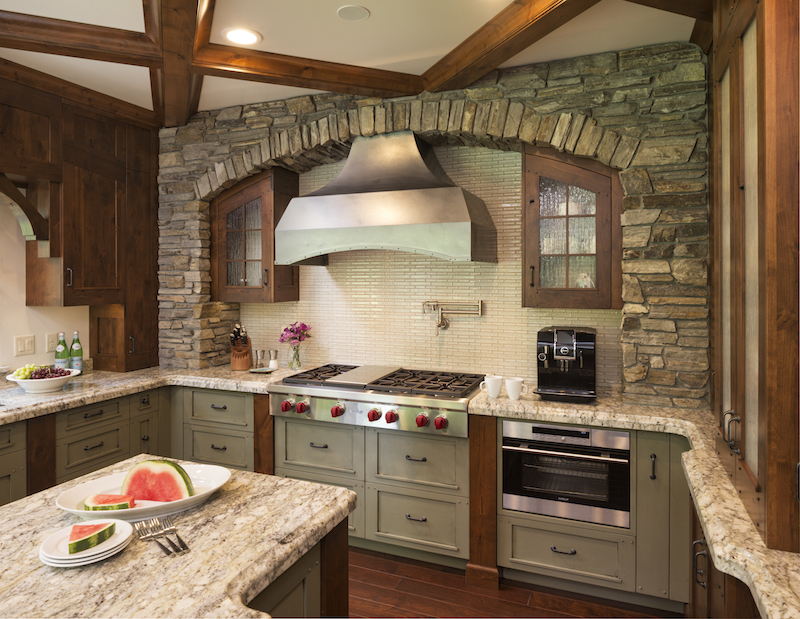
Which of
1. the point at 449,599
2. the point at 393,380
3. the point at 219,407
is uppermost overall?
the point at 393,380

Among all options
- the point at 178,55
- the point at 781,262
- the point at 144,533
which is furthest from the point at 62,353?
the point at 781,262

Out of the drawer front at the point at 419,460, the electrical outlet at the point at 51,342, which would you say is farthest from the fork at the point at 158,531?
the electrical outlet at the point at 51,342

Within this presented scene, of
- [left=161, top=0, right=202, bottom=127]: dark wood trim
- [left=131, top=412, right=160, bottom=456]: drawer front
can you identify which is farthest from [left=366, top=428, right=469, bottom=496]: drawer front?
[left=161, top=0, right=202, bottom=127]: dark wood trim

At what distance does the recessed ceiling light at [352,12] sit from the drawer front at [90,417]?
2.69m

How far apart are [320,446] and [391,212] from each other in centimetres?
153

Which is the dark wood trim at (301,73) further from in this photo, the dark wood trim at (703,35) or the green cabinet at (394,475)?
the green cabinet at (394,475)

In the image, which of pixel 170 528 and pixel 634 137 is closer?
pixel 170 528

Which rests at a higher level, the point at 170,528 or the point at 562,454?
the point at 170,528

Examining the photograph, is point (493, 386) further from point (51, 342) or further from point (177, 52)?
point (51, 342)

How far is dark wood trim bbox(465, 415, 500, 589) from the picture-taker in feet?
9.45

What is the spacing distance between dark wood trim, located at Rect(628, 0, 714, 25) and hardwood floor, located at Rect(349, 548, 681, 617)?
287 centimetres

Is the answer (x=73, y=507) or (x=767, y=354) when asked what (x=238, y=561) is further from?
(x=767, y=354)

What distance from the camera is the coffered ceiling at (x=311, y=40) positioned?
2.46 m

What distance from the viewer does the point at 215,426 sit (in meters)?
3.62
